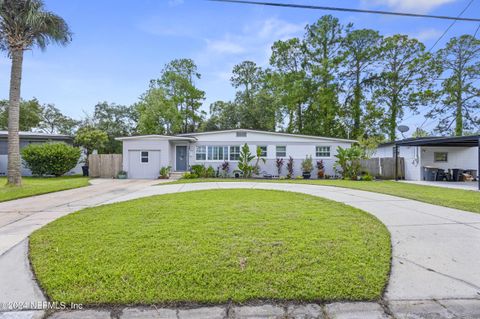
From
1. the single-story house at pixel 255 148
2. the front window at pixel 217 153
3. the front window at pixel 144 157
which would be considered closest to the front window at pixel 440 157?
the single-story house at pixel 255 148

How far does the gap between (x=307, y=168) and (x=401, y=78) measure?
16.9 metres

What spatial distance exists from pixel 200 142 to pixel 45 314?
16112mm

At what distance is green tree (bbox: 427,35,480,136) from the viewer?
23.2m

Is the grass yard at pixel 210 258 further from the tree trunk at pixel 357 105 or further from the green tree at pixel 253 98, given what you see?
the green tree at pixel 253 98

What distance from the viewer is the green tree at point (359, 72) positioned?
2559 cm

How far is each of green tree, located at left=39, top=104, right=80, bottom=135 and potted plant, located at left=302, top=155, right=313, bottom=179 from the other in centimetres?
3614

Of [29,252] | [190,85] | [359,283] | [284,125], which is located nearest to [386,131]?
[284,125]

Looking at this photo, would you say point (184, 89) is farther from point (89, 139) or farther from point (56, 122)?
point (56, 122)

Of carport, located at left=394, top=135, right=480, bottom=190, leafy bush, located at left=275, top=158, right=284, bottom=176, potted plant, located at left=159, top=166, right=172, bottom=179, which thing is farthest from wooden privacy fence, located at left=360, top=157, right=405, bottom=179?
potted plant, located at left=159, top=166, right=172, bottom=179

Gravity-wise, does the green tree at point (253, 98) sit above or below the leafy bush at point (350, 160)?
above

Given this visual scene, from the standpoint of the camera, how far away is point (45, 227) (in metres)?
4.67

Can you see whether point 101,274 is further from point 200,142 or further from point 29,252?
point 200,142

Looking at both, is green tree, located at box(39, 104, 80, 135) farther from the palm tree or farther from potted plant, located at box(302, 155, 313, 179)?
potted plant, located at box(302, 155, 313, 179)

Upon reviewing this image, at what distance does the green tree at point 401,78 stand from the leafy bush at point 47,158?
2874 cm
